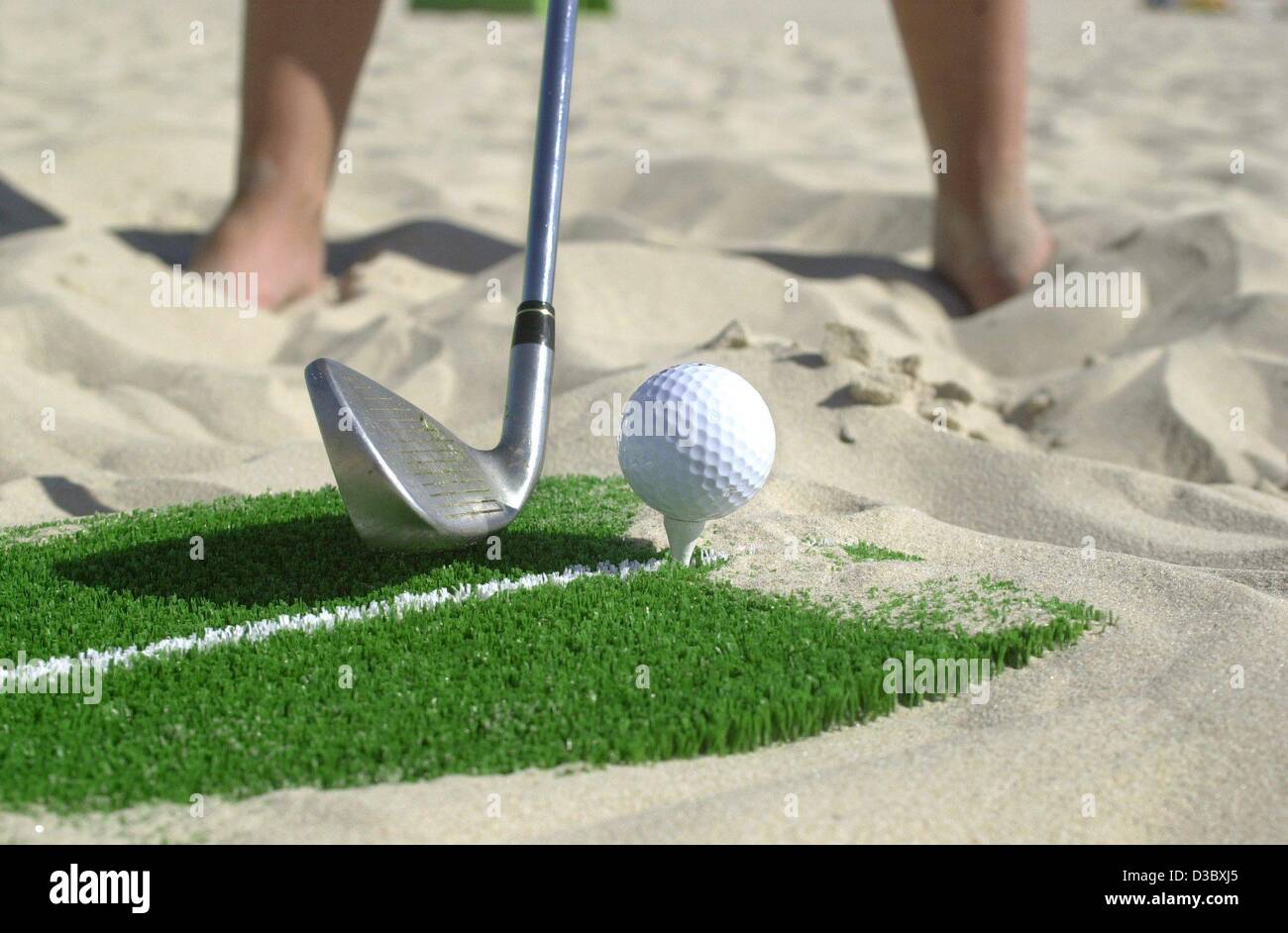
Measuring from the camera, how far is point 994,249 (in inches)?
181

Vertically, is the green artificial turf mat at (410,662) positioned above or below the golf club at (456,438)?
below

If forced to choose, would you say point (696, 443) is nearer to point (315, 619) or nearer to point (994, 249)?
point (315, 619)

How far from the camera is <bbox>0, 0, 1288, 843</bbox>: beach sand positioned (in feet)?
5.83

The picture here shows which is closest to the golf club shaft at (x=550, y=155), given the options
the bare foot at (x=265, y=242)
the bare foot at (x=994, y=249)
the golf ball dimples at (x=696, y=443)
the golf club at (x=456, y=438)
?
the golf club at (x=456, y=438)

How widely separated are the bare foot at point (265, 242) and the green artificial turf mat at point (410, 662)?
184cm

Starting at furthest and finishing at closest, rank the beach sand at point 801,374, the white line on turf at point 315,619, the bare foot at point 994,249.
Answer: the bare foot at point 994,249 → the white line on turf at point 315,619 → the beach sand at point 801,374

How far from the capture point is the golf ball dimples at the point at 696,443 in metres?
2.43

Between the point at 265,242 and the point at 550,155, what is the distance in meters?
1.73

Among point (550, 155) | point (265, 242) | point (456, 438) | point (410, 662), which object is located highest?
point (550, 155)

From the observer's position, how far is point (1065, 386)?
3818 millimetres

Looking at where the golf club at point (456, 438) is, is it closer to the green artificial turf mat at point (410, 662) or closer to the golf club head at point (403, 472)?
the golf club head at point (403, 472)

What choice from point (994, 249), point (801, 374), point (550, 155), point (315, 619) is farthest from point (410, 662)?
point (994, 249)

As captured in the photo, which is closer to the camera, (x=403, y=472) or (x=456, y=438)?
(x=403, y=472)
